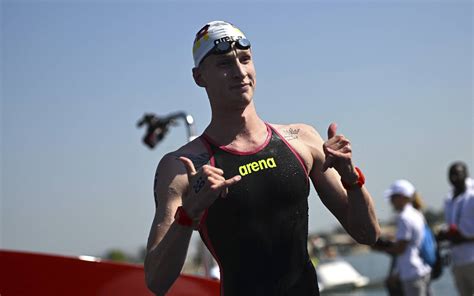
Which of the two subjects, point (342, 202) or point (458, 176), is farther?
point (458, 176)

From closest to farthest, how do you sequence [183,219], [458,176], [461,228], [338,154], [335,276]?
[183,219], [338,154], [461,228], [458,176], [335,276]

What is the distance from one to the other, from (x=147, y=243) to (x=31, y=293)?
1.57 m

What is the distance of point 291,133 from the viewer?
149 inches

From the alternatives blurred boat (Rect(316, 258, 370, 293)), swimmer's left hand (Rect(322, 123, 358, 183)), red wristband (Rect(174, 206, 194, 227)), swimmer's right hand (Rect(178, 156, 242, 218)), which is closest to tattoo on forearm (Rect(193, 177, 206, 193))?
swimmer's right hand (Rect(178, 156, 242, 218))

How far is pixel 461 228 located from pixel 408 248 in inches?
23.5

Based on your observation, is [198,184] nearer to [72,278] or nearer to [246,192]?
[246,192]

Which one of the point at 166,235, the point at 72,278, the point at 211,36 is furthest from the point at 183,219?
the point at 72,278

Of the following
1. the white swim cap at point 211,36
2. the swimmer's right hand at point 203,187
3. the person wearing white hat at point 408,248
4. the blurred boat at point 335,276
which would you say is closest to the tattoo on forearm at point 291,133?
the white swim cap at point 211,36

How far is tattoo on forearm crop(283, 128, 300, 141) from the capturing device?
375 cm

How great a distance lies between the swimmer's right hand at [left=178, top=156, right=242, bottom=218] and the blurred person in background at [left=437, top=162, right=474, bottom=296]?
6.39m

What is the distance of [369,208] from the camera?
12.0 feet

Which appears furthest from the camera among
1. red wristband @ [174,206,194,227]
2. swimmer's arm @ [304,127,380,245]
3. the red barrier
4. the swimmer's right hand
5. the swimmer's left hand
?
the red barrier

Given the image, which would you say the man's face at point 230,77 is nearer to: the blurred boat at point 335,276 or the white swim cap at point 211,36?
the white swim cap at point 211,36

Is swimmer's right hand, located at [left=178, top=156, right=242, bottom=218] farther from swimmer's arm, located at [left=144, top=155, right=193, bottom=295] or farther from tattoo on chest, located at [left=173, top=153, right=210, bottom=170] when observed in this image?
tattoo on chest, located at [left=173, top=153, right=210, bottom=170]
